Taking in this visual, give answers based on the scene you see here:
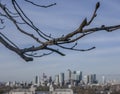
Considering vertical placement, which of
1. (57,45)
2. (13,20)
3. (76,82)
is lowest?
(57,45)

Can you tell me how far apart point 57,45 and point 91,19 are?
220 millimetres

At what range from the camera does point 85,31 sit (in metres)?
1.86

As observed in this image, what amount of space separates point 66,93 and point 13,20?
82410 mm

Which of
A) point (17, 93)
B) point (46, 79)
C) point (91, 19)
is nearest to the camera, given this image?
point (91, 19)

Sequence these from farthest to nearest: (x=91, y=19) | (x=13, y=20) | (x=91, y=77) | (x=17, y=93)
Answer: (x=91, y=77) → (x=17, y=93) → (x=13, y=20) → (x=91, y=19)

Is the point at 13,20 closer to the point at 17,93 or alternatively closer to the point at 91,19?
the point at 91,19

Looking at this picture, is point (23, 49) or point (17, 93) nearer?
point (23, 49)

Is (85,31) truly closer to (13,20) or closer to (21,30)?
(21,30)

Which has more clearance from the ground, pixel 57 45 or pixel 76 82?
pixel 76 82

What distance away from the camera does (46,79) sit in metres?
114

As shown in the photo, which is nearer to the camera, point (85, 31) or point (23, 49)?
point (85, 31)

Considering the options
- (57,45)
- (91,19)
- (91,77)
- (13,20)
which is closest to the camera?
(91,19)

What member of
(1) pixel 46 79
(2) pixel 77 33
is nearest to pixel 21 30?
(2) pixel 77 33

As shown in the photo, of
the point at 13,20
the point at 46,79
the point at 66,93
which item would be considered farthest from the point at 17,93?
the point at 13,20
